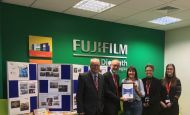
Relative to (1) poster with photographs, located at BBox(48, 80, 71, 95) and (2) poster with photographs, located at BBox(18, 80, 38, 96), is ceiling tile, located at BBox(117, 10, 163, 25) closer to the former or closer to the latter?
(1) poster with photographs, located at BBox(48, 80, 71, 95)

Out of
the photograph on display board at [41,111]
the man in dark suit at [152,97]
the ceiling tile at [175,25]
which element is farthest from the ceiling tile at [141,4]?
the photograph on display board at [41,111]

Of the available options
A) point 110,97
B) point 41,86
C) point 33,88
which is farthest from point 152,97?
point 33,88

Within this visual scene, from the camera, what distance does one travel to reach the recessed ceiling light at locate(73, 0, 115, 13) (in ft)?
14.0

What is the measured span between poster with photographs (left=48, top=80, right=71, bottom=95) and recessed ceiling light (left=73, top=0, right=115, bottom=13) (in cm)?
152

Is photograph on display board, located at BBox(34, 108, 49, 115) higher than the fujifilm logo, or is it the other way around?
the fujifilm logo

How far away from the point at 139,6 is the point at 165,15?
3.28 ft

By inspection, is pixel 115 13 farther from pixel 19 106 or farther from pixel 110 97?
pixel 19 106

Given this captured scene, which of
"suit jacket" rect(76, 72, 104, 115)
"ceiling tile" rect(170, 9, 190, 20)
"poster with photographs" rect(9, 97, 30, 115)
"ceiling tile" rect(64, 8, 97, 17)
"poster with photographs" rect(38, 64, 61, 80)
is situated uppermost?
"ceiling tile" rect(64, 8, 97, 17)

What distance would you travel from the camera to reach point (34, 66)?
13.4 ft

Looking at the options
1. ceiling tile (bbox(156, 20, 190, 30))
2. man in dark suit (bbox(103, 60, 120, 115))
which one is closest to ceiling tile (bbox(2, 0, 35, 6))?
man in dark suit (bbox(103, 60, 120, 115))

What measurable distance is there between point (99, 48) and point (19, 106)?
244 centimetres

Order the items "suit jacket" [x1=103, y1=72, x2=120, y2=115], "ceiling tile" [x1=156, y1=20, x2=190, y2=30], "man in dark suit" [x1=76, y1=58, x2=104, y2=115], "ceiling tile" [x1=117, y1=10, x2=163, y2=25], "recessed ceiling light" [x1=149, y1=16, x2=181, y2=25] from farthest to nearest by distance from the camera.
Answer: "ceiling tile" [x1=156, y1=20, x2=190, y2=30] → "recessed ceiling light" [x1=149, y1=16, x2=181, y2=25] → "ceiling tile" [x1=117, y1=10, x2=163, y2=25] → "suit jacket" [x1=103, y1=72, x2=120, y2=115] → "man in dark suit" [x1=76, y1=58, x2=104, y2=115]

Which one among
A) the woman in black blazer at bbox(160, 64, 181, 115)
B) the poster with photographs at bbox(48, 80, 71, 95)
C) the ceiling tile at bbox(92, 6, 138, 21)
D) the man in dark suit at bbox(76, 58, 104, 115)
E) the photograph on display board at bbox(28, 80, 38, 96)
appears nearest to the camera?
the man in dark suit at bbox(76, 58, 104, 115)

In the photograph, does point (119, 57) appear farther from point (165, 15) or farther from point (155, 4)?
point (155, 4)
